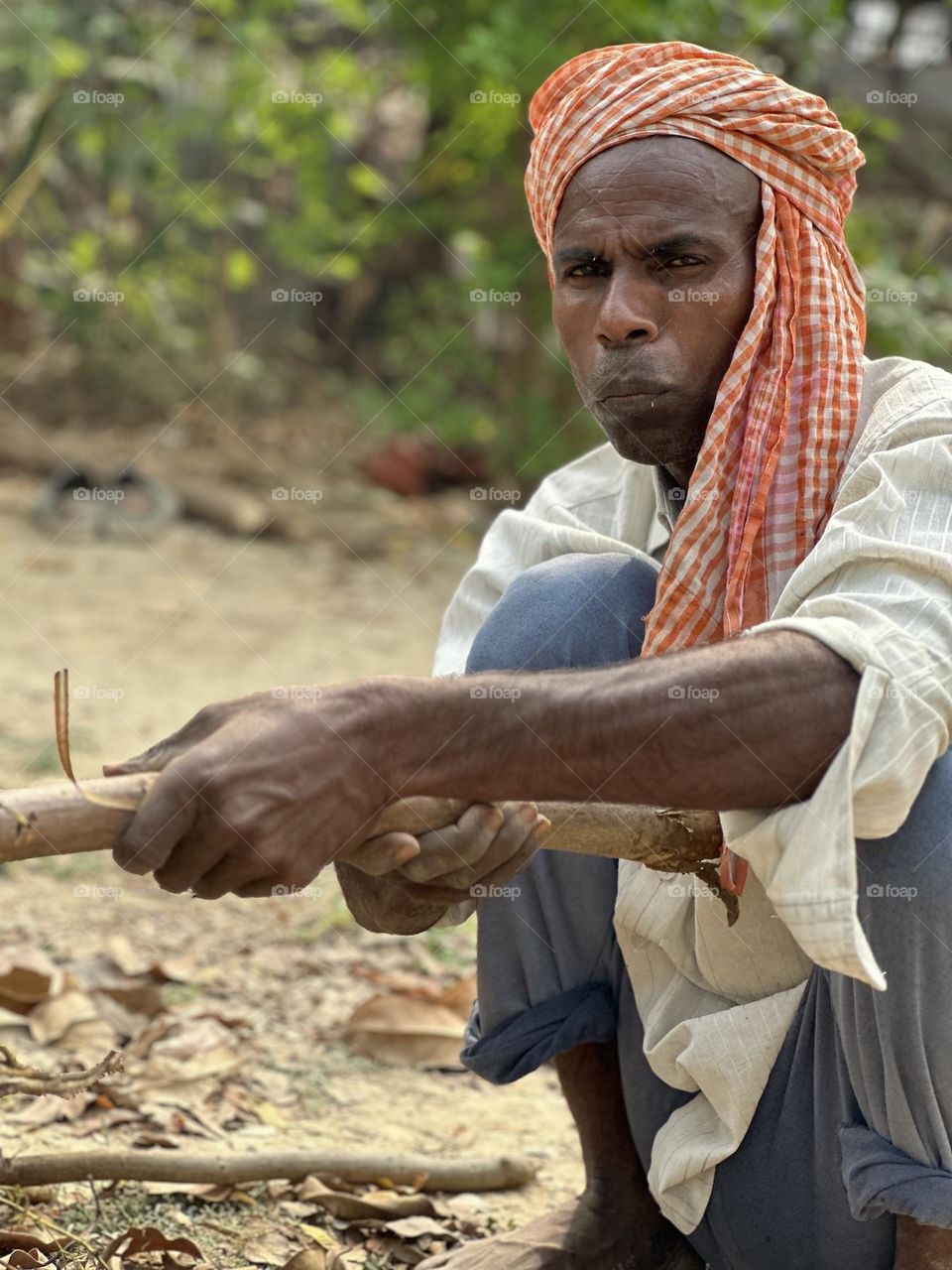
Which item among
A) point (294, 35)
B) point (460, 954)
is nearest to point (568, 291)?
point (460, 954)

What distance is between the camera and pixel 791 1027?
1.90 metres

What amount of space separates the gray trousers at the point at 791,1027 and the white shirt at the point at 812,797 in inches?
2.0

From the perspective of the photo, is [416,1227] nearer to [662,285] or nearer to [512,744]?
[512,744]

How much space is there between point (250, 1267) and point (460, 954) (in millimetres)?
1343

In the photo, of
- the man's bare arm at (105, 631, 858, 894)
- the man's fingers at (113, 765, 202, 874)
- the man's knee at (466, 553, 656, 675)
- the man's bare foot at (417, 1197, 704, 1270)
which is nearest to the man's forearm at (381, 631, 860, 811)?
the man's bare arm at (105, 631, 858, 894)

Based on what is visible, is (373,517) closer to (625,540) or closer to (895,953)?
(625,540)

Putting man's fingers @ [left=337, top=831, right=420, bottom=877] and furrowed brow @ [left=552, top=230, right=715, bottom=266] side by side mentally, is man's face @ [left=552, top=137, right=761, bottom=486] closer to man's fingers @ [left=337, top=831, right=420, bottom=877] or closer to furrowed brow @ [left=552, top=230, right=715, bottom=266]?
furrowed brow @ [left=552, top=230, right=715, bottom=266]

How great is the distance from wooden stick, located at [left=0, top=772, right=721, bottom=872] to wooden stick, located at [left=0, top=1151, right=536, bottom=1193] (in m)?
0.91

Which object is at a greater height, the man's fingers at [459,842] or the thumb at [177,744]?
the thumb at [177,744]

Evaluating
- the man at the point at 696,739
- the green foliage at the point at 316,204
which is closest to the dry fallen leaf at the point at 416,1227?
the man at the point at 696,739

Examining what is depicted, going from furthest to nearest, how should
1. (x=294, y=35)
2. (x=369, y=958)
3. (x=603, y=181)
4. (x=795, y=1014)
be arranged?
(x=294, y=35), (x=369, y=958), (x=603, y=181), (x=795, y=1014)

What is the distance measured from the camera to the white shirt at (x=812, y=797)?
1587 millimetres

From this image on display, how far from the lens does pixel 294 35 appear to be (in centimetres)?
827

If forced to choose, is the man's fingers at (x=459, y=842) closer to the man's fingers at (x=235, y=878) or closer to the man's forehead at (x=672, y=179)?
the man's fingers at (x=235, y=878)
